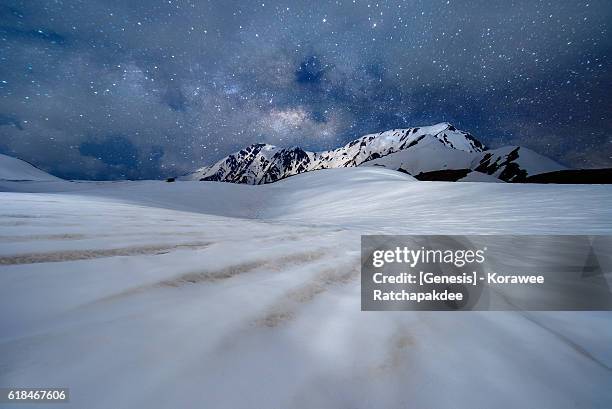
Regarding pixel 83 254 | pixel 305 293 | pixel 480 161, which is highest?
pixel 480 161

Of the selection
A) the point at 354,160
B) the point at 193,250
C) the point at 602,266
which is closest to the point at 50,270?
the point at 193,250

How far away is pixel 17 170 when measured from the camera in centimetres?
3469

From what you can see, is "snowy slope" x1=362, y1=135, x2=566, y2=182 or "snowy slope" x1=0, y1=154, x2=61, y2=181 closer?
"snowy slope" x1=0, y1=154, x2=61, y2=181

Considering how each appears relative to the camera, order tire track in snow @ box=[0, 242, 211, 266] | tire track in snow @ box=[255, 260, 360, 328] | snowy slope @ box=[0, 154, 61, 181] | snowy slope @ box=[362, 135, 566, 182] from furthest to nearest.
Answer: snowy slope @ box=[362, 135, 566, 182] → snowy slope @ box=[0, 154, 61, 181] → tire track in snow @ box=[0, 242, 211, 266] → tire track in snow @ box=[255, 260, 360, 328]

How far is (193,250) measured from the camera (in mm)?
1677

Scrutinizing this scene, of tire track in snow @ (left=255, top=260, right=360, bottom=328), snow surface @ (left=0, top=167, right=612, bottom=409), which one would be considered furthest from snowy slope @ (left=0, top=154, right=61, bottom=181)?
tire track in snow @ (left=255, top=260, right=360, bottom=328)

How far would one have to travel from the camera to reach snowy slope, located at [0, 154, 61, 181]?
105 feet

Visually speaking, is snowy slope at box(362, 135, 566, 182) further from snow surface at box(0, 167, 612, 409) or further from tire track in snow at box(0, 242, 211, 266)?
tire track in snow at box(0, 242, 211, 266)

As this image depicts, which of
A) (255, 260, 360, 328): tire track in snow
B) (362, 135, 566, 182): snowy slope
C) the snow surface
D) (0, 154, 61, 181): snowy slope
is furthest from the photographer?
(362, 135, 566, 182): snowy slope

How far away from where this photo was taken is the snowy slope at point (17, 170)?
3207 centimetres

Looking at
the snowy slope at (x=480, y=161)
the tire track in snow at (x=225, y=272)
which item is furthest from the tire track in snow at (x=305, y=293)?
the snowy slope at (x=480, y=161)

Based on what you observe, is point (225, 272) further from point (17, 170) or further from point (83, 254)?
point (17, 170)

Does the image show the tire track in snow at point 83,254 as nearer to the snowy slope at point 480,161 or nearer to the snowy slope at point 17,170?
the snowy slope at point 17,170

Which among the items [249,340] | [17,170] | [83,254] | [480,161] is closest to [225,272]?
[249,340]
